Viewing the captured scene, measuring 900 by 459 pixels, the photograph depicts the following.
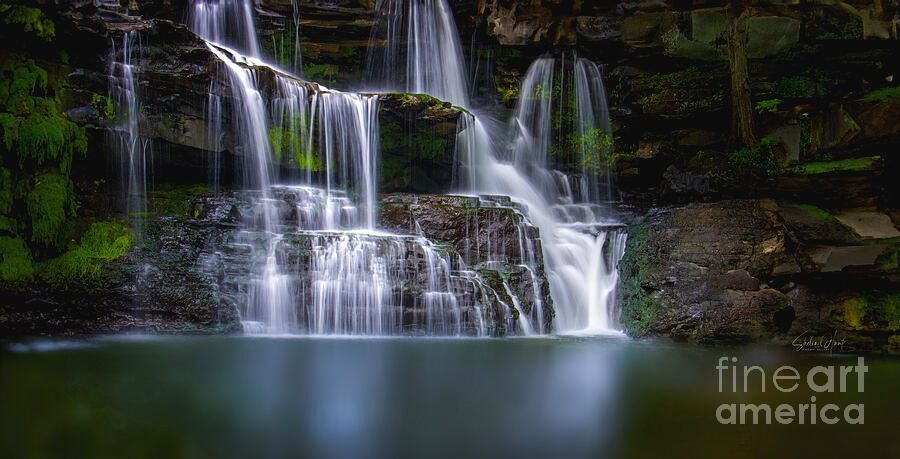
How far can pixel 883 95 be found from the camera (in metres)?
12.2

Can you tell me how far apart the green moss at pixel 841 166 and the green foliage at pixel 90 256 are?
1363cm

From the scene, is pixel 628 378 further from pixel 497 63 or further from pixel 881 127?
pixel 497 63

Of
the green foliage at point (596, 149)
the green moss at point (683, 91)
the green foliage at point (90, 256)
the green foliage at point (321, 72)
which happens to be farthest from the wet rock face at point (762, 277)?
the green foliage at point (321, 72)

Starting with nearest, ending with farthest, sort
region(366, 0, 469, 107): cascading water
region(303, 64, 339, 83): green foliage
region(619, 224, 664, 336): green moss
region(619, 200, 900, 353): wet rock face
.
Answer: region(619, 200, 900, 353): wet rock face, region(619, 224, 664, 336): green moss, region(303, 64, 339, 83): green foliage, region(366, 0, 469, 107): cascading water

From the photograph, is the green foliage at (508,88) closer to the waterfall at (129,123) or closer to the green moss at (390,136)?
the green moss at (390,136)

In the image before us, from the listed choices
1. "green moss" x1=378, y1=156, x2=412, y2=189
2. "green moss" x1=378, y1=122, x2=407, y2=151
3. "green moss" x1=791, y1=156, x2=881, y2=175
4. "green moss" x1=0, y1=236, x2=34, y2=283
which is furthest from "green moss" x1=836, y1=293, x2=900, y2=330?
"green moss" x1=0, y1=236, x2=34, y2=283

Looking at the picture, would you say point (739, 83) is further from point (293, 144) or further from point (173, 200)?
point (173, 200)

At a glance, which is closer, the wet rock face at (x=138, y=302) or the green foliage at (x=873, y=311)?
the wet rock face at (x=138, y=302)

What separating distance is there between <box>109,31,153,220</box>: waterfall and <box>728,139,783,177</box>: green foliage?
1257 cm

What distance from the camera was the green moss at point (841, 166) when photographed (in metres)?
12.3

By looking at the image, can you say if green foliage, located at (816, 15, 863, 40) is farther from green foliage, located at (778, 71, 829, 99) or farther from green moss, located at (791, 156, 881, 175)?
green moss, located at (791, 156, 881, 175)

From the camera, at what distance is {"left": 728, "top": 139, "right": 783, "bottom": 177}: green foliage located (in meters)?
12.9

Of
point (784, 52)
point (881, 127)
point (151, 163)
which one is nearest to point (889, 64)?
point (784, 52)
